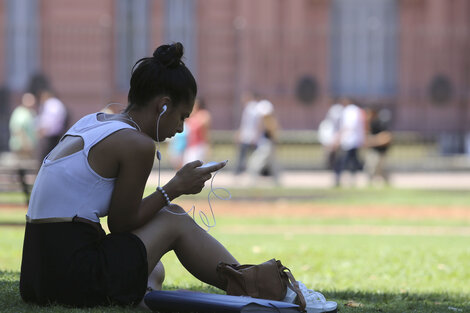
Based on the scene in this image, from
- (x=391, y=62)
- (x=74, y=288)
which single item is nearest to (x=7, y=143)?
(x=391, y=62)

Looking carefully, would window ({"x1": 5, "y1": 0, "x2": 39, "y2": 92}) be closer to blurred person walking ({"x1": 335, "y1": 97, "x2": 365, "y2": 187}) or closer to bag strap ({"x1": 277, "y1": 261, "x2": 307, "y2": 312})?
blurred person walking ({"x1": 335, "y1": 97, "x2": 365, "y2": 187})

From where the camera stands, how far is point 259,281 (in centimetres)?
440

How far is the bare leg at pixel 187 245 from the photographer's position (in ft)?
14.4

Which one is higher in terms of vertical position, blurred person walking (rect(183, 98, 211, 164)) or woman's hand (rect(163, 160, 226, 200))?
woman's hand (rect(163, 160, 226, 200))

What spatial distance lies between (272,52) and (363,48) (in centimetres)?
299

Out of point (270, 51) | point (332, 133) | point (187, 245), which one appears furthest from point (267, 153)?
point (187, 245)

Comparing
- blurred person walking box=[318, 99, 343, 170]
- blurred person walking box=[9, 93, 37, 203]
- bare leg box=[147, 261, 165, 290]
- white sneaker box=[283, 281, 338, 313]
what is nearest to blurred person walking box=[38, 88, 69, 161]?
blurred person walking box=[9, 93, 37, 203]

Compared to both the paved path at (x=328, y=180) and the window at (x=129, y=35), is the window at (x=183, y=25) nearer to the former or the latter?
the window at (x=129, y=35)

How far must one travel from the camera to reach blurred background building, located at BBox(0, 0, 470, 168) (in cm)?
2408

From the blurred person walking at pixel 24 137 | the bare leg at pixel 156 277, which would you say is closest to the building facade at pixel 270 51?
the blurred person walking at pixel 24 137

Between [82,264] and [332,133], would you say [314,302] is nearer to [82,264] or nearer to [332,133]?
[82,264]

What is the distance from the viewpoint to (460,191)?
55.5ft

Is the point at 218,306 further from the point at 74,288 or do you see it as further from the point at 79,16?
the point at 79,16

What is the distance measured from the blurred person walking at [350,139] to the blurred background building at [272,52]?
6.03 meters
